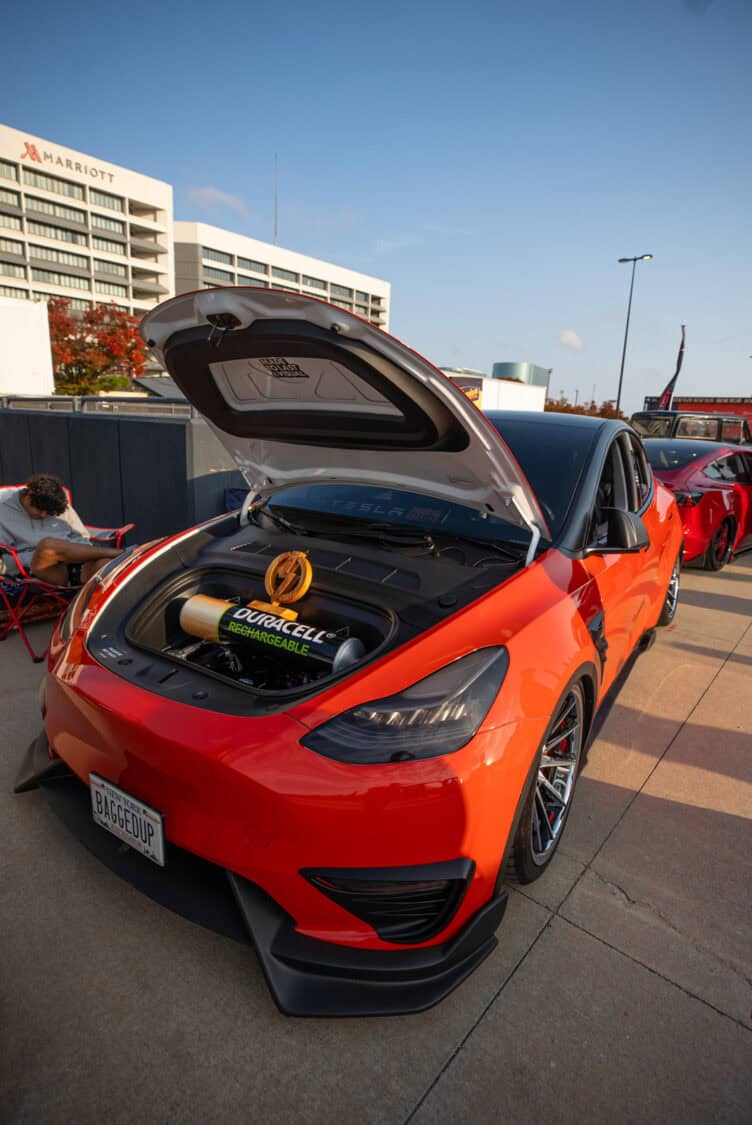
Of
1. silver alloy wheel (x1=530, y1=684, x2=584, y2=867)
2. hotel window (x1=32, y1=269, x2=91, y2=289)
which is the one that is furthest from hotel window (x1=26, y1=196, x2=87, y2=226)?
silver alloy wheel (x1=530, y1=684, x2=584, y2=867)

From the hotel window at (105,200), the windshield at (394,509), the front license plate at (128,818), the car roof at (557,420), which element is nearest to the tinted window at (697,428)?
the car roof at (557,420)

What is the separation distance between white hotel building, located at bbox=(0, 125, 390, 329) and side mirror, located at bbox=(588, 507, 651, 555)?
64.5 m

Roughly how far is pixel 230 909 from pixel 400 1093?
586 millimetres

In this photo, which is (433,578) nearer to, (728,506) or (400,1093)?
(400,1093)

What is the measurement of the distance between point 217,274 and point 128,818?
7957cm

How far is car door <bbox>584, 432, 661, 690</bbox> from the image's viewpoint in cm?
256

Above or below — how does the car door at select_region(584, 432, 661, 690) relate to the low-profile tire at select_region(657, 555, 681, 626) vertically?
above

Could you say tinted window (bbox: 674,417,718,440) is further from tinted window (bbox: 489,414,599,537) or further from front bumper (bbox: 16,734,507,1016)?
front bumper (bbox: 16,734,507,1016)

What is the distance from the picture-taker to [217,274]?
236 feet

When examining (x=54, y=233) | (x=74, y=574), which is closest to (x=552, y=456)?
(x=74, y=574)

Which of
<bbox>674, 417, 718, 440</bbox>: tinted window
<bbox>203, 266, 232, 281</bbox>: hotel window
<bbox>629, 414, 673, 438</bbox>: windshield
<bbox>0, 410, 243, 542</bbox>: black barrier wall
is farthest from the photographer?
<bbox>203, 266, 232, 281</bbox>: hotel window

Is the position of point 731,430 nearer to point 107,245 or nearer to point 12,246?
point 12,246

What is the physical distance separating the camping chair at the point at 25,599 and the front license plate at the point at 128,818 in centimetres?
227

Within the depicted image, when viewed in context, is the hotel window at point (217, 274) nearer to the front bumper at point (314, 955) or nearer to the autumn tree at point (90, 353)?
the autumn tree at point (90, 353)
